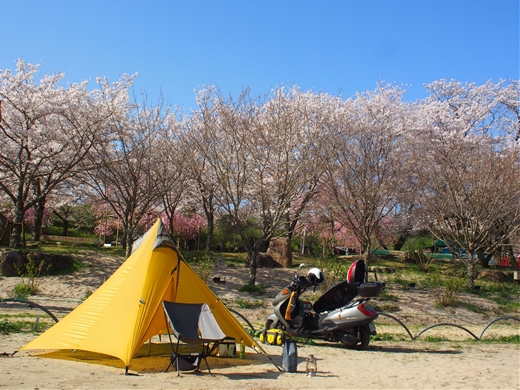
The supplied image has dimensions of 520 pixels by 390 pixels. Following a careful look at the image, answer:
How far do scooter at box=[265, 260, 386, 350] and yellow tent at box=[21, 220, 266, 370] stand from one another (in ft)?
4.61

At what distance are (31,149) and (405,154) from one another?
15150 millimetres

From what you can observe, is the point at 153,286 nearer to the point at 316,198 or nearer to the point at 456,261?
the point at 316,198

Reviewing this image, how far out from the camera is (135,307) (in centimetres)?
688

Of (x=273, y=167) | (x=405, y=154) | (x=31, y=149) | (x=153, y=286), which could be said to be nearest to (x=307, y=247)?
(x=405, y=154)

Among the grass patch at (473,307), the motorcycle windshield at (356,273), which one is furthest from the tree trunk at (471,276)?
the motorcycle windshield at (356,273)

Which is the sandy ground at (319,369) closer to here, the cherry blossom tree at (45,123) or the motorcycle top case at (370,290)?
the motorcycle top case at (370,290)

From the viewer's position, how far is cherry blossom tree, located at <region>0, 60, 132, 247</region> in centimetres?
1841

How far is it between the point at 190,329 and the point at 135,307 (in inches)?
36.5

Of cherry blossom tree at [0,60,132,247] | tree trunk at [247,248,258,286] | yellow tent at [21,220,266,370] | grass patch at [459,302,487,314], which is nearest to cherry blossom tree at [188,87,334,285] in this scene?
tree trunk at [247,248,258,286]

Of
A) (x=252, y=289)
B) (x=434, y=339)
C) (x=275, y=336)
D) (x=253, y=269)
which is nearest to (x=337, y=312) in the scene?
(x=275, y=336)

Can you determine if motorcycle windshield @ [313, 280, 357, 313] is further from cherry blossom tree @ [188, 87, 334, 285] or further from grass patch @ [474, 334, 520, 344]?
cherry blossom tree @ [188, 87, 334, 285]

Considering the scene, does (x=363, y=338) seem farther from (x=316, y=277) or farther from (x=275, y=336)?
(x=275, y=336)

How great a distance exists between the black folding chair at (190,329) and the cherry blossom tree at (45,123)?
503 inches

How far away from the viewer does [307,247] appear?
2828cm
